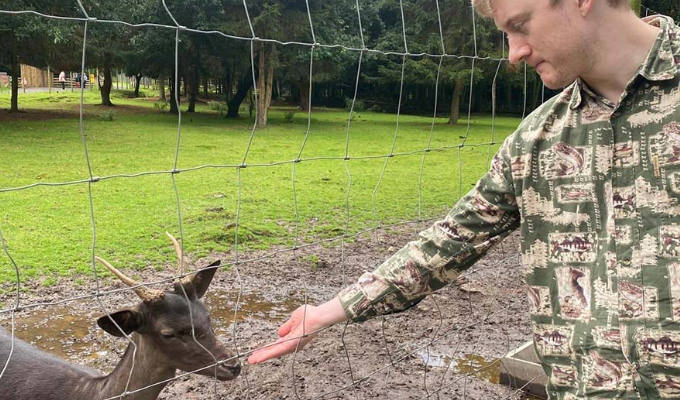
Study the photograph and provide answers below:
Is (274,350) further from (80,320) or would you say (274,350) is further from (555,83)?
(80,320)

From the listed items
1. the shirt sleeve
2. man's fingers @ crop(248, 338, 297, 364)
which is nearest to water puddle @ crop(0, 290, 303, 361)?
man's fingers @ crop(248, 338, 297, 364)

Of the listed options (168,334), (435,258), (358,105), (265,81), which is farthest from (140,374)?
(358,105)

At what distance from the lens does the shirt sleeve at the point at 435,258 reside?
1591 millimetres

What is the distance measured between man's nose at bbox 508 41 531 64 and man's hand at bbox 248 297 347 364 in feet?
2.37

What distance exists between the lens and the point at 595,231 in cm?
136

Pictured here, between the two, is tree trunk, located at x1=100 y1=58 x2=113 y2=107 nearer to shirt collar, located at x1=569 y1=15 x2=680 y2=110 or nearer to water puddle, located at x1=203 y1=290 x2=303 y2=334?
water puddle, located at x1=203 y1=290 x2=303 y2=334

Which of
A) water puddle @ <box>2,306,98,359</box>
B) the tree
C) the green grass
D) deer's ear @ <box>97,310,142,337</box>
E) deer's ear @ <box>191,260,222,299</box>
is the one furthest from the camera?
the tree

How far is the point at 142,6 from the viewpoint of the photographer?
1423 cm

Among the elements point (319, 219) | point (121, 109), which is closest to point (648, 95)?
point (319, 219)

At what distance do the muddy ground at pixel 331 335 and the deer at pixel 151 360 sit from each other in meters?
0.13

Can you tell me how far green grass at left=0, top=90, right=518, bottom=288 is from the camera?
18.2 ft

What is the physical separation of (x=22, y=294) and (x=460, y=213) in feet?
→ 12.0

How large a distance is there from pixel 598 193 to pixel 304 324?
0.77 m

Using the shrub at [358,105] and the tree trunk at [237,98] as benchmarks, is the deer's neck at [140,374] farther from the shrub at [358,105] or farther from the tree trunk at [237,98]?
the shrub at [358,105]
